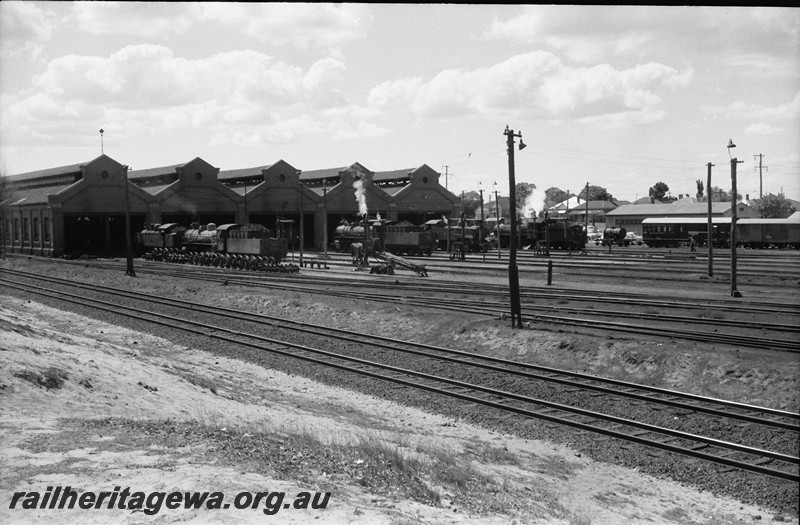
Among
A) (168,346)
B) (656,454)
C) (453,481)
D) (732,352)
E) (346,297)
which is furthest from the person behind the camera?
(346,297)

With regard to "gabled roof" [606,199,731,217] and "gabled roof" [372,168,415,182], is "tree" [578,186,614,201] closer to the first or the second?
"gabled roof" [606,199,731,217]

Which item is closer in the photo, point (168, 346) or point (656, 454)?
point (656, 454)

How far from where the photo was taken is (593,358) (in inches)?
719

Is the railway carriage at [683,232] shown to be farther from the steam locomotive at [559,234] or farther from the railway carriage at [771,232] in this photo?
the steam locomotive at [559,234]

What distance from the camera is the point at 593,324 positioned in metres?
21.9

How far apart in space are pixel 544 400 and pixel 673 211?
88.8 m

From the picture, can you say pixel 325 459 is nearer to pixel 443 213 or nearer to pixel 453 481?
pixel 453 481

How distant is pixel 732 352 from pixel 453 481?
10100 millimetres

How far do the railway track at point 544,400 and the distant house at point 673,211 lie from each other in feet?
240

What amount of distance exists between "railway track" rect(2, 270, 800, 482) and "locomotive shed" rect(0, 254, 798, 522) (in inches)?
7.9

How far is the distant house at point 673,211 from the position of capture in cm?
9031

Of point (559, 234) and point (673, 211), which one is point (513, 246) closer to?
point (559, 234)

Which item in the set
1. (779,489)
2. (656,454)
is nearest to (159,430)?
(656,454)

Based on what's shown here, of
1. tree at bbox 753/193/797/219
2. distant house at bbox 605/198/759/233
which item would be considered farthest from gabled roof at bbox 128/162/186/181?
tree at bbox 753/193/797/219
